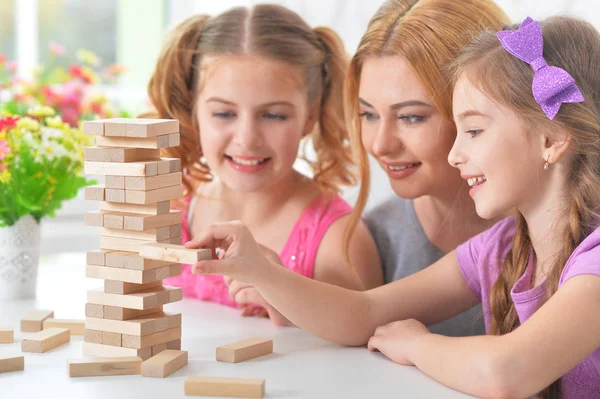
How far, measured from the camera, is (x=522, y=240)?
133 cm

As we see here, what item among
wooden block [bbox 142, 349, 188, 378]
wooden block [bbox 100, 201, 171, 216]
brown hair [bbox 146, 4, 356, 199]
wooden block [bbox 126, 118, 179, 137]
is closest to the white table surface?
wooden block [bbox 142, 349, 188, 378]

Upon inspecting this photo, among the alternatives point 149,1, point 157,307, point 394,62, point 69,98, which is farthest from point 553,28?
point 149,1

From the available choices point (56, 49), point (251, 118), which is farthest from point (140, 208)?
point (56, 49)

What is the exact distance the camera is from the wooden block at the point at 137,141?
122cm

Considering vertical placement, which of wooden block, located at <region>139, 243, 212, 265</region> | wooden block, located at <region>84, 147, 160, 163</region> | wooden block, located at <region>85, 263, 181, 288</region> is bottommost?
wooden block, located at <region>85, 263, 181, 288</region>

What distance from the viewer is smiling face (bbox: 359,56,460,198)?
1.53 metres

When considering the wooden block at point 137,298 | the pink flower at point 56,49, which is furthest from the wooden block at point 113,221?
the pink flower at point 56,49

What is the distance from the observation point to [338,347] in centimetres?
137

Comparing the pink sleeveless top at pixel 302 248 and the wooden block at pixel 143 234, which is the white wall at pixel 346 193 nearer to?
the pink sleeveless top at pixel 302 248

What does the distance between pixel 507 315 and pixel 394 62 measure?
505mm

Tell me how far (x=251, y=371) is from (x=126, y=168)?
0.34 m

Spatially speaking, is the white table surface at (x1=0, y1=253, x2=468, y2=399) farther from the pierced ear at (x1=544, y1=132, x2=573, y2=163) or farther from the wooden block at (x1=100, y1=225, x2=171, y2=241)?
the pierced ear at (x1=544, y1=132, x2=573, y2=163)

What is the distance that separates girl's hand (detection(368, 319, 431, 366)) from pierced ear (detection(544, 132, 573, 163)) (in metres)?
0.31

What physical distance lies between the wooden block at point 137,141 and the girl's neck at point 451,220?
0.65 meters
